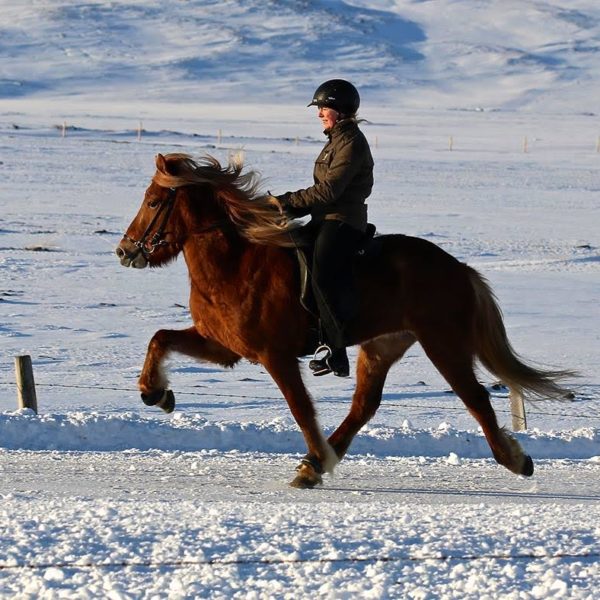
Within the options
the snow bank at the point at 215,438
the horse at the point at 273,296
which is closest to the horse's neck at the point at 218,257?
the horse at the point at 273,296

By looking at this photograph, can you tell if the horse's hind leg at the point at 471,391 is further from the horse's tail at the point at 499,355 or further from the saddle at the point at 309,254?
the saddle at the point at 309,254

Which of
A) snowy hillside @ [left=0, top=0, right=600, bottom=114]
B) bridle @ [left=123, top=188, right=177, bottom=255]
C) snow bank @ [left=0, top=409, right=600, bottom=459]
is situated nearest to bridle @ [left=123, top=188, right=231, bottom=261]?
bridle @ [left=123, top=188, right=177, bottom=255]

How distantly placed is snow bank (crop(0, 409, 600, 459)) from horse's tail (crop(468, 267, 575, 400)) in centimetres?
120

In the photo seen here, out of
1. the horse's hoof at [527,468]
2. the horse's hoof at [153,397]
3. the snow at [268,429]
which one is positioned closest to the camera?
the snow at [268,429]

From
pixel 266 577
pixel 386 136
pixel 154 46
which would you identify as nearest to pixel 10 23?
pixel 154 46

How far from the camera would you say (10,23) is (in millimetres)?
139625

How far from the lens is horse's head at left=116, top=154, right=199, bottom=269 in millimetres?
7816

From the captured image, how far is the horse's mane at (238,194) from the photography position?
7.71 m

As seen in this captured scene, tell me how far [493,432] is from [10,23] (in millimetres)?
139490

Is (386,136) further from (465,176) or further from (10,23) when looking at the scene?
(10,23)

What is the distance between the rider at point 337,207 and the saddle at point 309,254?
5cm

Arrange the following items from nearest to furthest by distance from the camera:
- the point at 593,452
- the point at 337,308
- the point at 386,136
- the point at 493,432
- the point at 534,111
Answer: the point at 337,308, the point at 493,432, the point at 593,452, the point at 386,136, the point at 534,111

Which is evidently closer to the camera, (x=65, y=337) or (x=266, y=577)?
(x=266, y=577)

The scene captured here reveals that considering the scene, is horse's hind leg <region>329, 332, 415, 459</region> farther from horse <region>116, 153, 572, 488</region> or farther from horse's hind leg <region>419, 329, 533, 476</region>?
horse's hind leg <region>419, 329, 533, 476</region>
